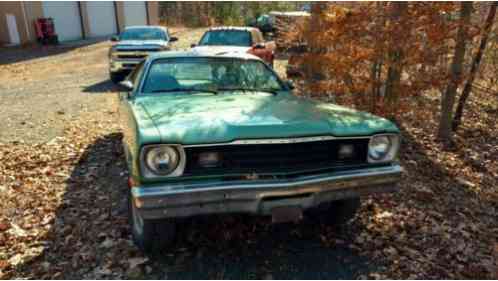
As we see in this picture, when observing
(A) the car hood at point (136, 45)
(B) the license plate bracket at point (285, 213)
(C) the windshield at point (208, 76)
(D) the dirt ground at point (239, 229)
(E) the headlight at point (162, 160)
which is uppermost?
(C) the windshield at point (208, 76)

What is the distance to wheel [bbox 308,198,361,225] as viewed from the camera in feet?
11.3

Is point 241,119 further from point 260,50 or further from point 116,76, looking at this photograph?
point 116,76

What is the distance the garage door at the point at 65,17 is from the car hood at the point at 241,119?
2152 cm

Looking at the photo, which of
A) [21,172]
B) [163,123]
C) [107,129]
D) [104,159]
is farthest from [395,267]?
[107,129]

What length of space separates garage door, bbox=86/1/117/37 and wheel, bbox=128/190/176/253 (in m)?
24.1

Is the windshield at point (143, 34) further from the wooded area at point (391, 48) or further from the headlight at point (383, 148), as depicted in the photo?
the headlight at point (383, 148)

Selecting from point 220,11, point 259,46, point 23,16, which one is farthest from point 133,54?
point 220,11

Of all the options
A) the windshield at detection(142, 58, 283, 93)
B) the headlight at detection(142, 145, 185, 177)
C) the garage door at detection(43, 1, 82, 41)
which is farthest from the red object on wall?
the headlight at detection(142, 145, 185, 177)

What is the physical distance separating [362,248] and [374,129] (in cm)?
106

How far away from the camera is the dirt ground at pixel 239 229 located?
118 inches

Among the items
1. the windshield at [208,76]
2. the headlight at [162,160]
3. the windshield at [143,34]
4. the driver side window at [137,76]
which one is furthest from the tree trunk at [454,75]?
the windshield at [143,34]

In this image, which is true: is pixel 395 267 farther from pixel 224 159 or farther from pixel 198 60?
pixel 198 60

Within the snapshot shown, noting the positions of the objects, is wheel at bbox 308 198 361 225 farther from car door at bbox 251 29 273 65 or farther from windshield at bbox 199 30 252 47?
windshield at bbox 199 30 252 47

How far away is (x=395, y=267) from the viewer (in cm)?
304
